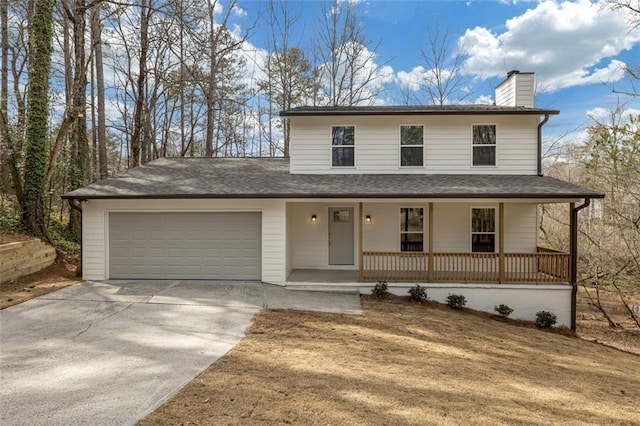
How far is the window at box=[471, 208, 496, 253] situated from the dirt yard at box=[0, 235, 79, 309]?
11.5 meters

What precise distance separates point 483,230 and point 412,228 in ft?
7.21

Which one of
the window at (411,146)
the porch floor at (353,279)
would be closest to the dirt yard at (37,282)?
the porch floor at (353,279)

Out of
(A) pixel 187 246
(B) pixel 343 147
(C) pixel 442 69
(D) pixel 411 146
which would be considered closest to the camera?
(A) pixel 187 246

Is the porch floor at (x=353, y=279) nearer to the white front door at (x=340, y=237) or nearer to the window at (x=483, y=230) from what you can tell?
the white front door at (x=340, y=237)

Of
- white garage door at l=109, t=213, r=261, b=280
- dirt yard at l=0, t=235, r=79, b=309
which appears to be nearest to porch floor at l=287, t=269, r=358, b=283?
white garage door at l=109, t=213, r=261, b=280

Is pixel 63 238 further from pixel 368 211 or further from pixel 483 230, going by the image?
pixel 483 230

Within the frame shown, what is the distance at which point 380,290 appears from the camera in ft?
29.7

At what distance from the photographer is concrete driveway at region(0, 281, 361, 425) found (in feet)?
11.7

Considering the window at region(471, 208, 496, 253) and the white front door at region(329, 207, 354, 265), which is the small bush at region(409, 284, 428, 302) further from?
the window at region(471, 208, 496, 253)

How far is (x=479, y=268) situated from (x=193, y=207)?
838 cm

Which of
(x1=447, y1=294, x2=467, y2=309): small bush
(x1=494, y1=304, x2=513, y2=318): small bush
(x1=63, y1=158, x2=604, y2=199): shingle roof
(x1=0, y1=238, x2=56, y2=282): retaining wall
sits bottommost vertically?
(x1=494, y1=304, x2=513, y2=318): small bush

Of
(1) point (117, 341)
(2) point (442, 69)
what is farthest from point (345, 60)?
(1) point (117, 341)

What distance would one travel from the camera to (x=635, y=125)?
12000mm

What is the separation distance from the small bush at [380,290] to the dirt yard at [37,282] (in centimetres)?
790
